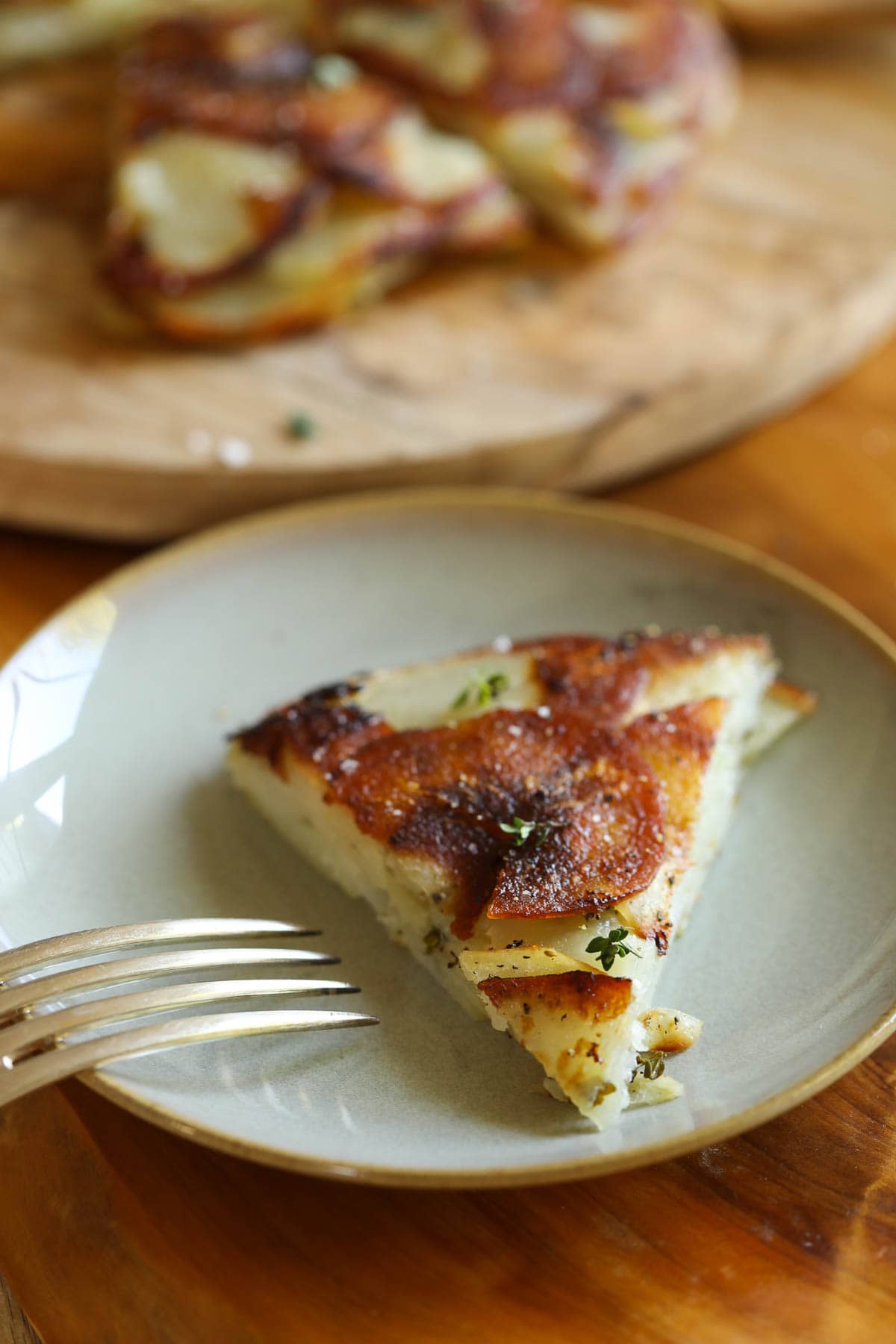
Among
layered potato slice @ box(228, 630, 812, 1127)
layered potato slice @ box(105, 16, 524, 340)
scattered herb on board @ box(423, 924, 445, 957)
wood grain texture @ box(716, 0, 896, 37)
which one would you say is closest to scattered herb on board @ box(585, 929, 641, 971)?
layered potato slice @ box(228, 630, 812, 1127)

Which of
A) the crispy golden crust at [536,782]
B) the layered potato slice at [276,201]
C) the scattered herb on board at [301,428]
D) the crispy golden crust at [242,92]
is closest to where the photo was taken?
the crispy golden crust at [536,782]

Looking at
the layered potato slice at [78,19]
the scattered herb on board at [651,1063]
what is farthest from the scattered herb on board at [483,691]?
the layered potato slice at [78,19]

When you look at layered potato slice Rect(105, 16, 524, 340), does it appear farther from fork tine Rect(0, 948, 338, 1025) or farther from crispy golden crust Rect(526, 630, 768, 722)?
fork tine Rect(0, 948, 338, 1025)

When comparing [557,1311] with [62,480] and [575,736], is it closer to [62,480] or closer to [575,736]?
[575,736]

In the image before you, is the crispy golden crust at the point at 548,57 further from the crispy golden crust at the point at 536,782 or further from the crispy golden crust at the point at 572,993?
the crispy golden crust at the point at 572,993

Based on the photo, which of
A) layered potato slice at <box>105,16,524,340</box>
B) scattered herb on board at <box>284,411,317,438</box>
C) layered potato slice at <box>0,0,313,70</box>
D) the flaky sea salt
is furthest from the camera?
layered potato slice at <box>0,0,313,70</box>
